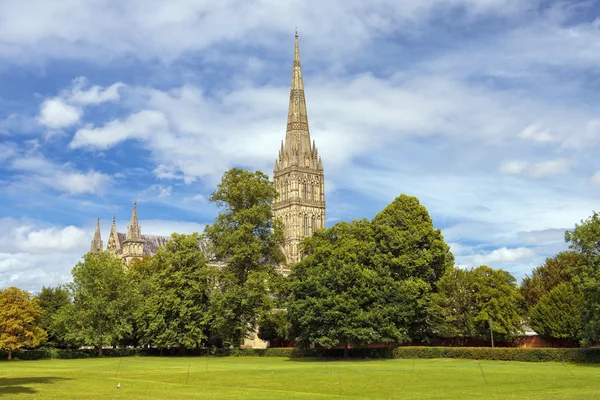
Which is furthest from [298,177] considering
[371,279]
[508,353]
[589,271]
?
[589,271]

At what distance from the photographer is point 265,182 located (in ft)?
226

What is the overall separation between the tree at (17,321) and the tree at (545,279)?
54.2m

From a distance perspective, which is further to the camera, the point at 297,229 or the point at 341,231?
the point at 297,229

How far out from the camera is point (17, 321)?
2562 inches

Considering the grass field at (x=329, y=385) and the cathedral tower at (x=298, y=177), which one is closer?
the grass field at (x=329, y=385)

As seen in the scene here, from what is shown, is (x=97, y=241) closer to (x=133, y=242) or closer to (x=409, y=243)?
(x=133, y=242)

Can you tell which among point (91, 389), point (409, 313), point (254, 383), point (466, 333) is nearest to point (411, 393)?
point (254, 383)

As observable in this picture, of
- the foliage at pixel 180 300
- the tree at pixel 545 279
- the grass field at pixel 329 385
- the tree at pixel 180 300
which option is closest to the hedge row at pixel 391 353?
the tree at pixel 180 300

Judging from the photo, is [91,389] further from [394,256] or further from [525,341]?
[525,341]

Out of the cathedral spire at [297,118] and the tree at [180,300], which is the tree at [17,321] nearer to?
the tree at [180,300]

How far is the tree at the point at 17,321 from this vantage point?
211ft

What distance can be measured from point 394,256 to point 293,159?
91.8 m

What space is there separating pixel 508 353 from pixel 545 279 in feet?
92.7

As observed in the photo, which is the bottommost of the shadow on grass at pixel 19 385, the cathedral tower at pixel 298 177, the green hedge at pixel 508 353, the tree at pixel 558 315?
the shadow on grass at pixel 19 385
